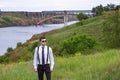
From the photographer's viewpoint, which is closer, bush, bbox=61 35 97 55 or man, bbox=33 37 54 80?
man, bbox=33 37 54 80

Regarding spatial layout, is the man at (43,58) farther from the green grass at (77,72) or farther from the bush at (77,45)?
the bush at (77,45)

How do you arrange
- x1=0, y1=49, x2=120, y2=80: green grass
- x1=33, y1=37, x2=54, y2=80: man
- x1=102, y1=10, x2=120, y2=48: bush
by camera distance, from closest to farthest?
x1=33, y1=37, x2=54, y2=80: man → x1=0, y1=49, x2=120, y2=80: green grass → x1=102, y1=10, x2=120, y2=48: bush

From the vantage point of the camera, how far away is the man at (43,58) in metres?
10.6

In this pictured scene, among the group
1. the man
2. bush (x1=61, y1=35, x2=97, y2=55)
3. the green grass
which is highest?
the man

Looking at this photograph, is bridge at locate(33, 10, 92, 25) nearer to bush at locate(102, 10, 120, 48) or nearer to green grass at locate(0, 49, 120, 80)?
bush at locate(102, 10, 120, 48)

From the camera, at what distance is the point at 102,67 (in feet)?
50.5

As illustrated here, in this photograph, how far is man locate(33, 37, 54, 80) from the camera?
10.6 metres

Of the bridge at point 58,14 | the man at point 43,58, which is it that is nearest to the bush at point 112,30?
the man at point 43,58

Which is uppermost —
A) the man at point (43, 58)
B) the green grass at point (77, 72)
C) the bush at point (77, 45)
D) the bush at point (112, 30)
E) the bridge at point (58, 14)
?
the man at point (43, 58)

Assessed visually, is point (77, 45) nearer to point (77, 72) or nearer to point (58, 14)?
point (77, 72)

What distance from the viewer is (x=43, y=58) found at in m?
10.7

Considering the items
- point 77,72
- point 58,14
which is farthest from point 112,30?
point 58,14

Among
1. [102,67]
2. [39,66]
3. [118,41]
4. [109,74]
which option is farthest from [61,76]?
[118,41]

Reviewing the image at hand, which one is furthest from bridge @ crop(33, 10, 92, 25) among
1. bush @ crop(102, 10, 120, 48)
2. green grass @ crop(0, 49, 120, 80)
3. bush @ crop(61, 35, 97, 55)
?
green grass @ crop(0, 49, 120, 80)
